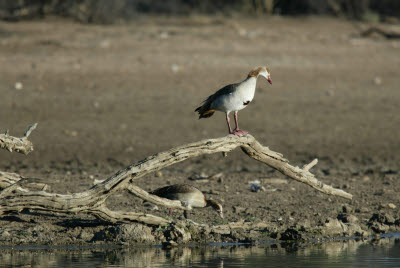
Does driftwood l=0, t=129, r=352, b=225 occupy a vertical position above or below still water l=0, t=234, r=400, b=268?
above

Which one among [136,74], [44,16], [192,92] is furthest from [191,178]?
[44,16]

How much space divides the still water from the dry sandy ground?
11.3 inches

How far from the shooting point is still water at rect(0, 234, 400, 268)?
627 centimetres

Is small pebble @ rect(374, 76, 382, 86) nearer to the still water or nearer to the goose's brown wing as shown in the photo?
the still water

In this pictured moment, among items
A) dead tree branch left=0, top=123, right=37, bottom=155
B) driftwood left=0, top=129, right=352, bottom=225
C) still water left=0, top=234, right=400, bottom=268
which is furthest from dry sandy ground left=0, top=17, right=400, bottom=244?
dead tree branch left=0, top=123, right=37, bottom=155

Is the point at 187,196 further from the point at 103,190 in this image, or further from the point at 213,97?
the point at 103,190

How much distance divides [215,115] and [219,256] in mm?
6402

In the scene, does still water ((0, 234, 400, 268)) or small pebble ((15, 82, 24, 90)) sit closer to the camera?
still water ((0, 234, 400, 268))

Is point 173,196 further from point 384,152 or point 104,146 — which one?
point 384,152

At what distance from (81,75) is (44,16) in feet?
12.4

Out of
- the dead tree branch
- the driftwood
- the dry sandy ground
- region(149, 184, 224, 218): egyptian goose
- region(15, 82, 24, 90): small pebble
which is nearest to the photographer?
the driftwood

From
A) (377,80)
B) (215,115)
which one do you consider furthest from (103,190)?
(377,80)

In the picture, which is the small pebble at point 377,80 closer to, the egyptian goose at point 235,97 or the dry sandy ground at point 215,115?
the dry sandy ground at point 215,115

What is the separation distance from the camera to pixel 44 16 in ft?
56.6
